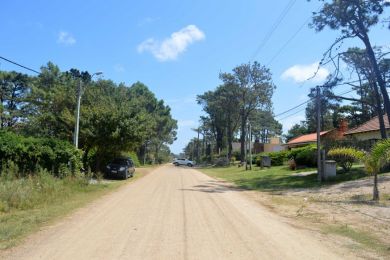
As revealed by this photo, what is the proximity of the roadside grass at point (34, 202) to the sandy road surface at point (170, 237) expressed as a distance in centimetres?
51

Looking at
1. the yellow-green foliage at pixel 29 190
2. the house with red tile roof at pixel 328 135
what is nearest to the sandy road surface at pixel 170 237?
the yellow-green foliage at pixel 29 190

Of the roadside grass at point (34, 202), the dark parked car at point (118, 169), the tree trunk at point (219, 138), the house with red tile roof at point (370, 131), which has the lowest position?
the roadside grass at point (34, 202)

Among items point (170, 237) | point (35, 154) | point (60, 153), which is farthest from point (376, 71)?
point (170, 237)

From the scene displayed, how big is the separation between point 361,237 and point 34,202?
10.4m

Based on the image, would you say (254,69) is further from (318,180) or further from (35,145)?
(35,145)

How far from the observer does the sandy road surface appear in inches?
315

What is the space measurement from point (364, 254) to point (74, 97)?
3283 cm

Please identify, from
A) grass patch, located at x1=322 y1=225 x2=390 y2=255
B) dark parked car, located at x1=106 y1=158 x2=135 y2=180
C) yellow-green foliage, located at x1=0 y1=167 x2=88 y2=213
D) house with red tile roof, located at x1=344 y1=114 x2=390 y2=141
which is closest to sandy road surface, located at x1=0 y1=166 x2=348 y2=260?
grass patch, located at x1=322 y1=225 x2=390 y2=255

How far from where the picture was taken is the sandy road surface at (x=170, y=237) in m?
8.01

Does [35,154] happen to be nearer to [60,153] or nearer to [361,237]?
[60,153]

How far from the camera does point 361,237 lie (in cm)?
1030

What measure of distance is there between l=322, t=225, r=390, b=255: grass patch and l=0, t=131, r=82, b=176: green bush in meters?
17.0

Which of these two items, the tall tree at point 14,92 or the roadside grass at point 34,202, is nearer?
the roadside grass at point 34,202

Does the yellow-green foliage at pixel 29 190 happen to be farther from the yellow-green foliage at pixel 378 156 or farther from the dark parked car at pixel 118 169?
the dark parked car at pixel 118 169
